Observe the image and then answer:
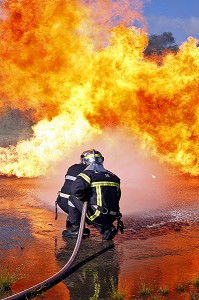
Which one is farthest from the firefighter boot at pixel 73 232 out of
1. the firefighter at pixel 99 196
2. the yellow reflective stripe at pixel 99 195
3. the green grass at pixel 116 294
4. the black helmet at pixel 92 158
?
the green grass at pixel 116 294

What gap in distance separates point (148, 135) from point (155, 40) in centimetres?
2448

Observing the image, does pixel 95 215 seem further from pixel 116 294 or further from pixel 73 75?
pixel 73 75

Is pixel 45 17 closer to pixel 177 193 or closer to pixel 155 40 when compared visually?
pixel 177 193

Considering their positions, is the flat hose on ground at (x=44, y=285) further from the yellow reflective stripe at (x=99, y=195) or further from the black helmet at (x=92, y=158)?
the black helmet at (x=92, y=158)

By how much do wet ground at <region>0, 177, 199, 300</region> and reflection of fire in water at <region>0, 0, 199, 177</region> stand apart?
515cm

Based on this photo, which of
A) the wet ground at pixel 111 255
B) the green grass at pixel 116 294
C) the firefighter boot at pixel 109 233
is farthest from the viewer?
the firefighter boot at pixel 109 233

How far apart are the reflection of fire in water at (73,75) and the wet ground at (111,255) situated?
16.9 ft

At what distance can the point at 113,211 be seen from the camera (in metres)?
7.11

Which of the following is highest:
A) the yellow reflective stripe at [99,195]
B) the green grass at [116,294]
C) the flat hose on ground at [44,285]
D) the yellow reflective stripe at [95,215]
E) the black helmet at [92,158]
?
the black helmet at [92,158]

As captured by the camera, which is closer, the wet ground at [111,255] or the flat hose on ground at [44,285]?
the flat hose on ground at [44,285]

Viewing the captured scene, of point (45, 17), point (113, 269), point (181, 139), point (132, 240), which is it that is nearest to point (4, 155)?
point (45, 17)

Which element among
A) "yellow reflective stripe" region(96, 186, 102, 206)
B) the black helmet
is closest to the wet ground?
"yellow reflective stripe" region(96, 186, 102, 206)

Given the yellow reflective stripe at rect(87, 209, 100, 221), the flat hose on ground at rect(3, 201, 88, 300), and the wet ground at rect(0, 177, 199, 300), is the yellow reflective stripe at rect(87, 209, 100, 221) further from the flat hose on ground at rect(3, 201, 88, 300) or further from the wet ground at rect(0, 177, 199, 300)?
the flat hose on ground at rect(3, 201, 88, 300)

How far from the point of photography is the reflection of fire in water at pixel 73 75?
14.1 meters
